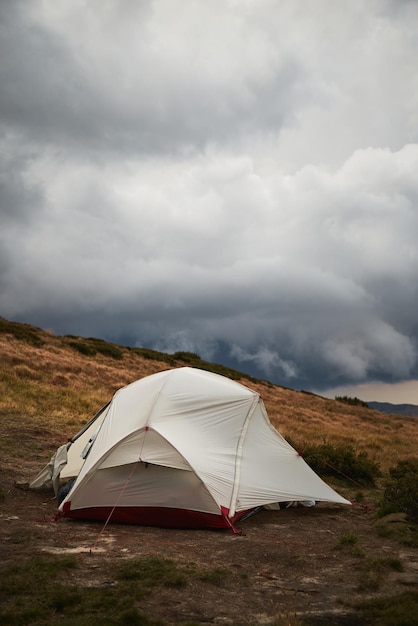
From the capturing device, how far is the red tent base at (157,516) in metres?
9.74

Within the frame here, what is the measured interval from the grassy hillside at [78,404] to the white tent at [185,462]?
5208 mm

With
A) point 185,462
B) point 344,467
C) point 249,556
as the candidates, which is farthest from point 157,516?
point 344,467

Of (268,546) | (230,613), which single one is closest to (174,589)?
(230,613)

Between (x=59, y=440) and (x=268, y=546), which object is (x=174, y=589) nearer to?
(x=268, y=546)

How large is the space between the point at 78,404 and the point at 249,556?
16.7 m

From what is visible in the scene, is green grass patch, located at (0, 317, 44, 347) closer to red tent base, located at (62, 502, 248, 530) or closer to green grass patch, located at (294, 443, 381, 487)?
green grass patch, located at (294, 443, 381, 487)

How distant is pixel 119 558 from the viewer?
304 inches

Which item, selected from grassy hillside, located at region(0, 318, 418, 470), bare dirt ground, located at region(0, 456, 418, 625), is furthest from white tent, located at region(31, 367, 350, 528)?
grassy hillside, located at region(0, 318, 418, 470)

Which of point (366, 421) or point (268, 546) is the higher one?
point (366, 421)

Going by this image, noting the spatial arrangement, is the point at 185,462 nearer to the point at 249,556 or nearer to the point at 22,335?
the point at 249,556

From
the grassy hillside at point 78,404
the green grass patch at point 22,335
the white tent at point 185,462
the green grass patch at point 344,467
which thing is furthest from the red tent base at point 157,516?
the green grass patch at point 22,335

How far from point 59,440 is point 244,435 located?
843 cm

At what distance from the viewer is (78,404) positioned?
23703 mm

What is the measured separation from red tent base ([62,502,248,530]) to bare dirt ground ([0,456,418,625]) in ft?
0.55
